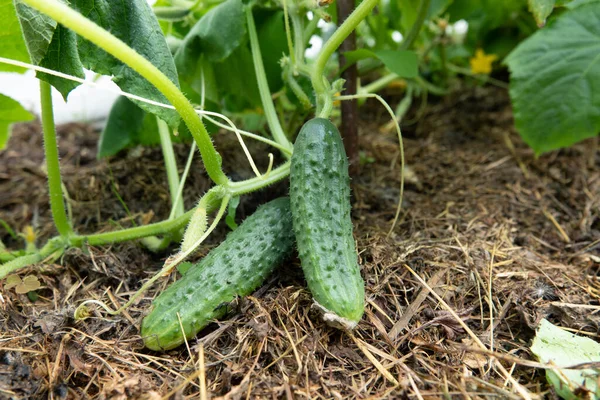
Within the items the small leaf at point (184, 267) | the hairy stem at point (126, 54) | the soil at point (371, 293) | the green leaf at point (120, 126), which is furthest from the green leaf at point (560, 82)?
the green leaf at point (120, 126)

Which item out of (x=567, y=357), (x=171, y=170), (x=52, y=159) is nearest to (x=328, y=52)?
(x=171, y=170)

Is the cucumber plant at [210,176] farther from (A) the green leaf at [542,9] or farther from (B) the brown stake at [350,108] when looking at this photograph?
(A) the green leaf at [542,9]

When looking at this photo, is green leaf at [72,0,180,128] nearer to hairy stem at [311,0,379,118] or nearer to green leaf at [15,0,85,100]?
green leaf at [15,0,85,100]

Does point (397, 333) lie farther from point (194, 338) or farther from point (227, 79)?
point (227, 79)

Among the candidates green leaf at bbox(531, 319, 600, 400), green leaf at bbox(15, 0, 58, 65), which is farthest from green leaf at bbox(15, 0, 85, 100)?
green leaf at bbox(531, 319, 600, 400)

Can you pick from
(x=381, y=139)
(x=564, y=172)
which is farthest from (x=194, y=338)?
(x=564, y=172)

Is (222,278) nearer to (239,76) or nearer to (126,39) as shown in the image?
(126,39)

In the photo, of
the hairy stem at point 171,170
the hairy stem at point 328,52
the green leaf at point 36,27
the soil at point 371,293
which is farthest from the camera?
the hairy stem at point 171,170
